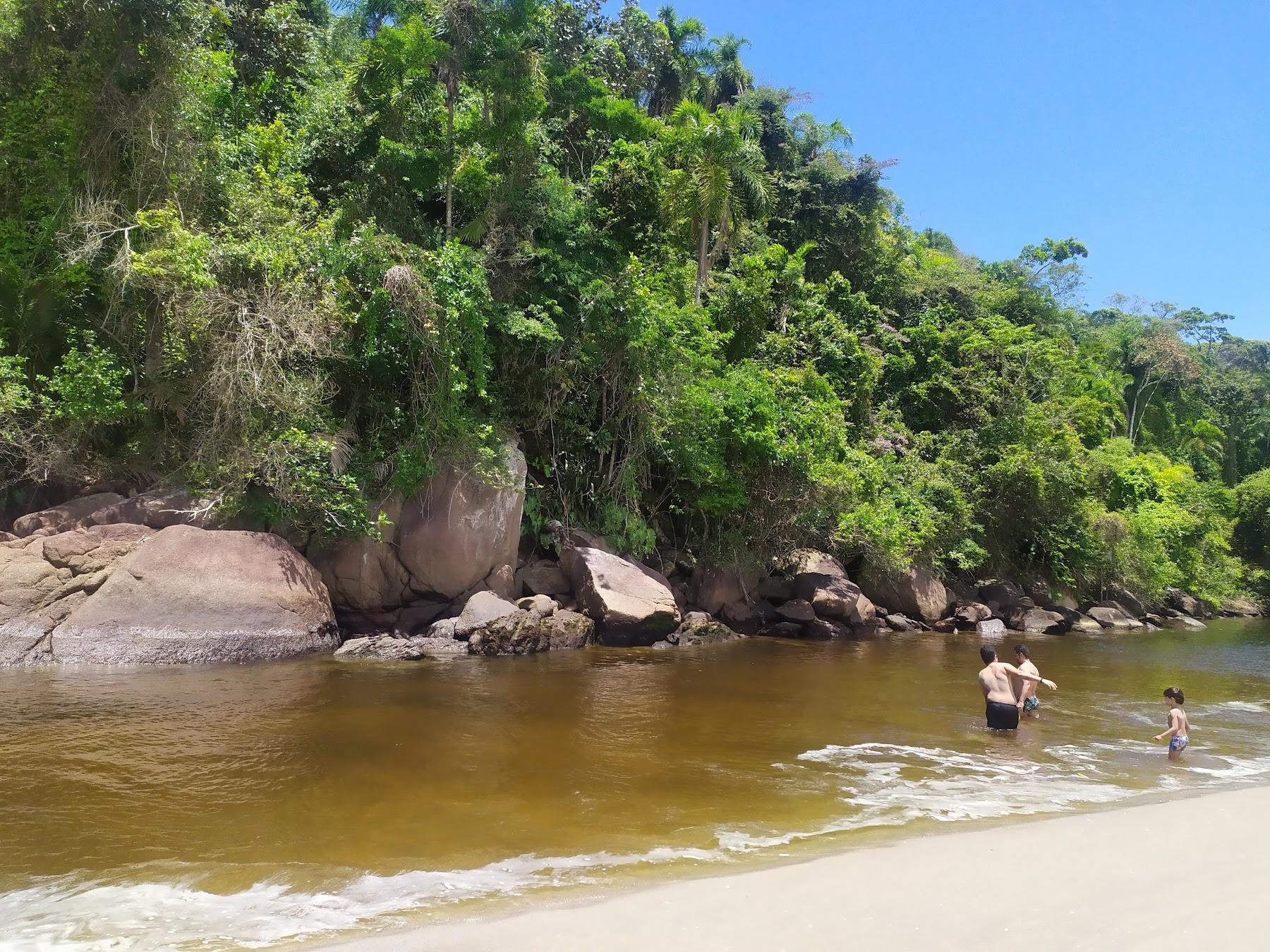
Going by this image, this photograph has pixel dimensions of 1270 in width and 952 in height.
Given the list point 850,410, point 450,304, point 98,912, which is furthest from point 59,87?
point 850,410

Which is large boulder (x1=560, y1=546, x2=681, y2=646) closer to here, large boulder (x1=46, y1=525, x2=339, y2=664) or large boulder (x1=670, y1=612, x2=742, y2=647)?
large boulder (x1=670, y1=612, x2=742, y2=647)

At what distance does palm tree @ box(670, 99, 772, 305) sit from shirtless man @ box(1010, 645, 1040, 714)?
12899mm

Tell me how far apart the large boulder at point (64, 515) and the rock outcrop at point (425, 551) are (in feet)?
11.0

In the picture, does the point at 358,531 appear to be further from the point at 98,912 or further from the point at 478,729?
→ the point at 98,912

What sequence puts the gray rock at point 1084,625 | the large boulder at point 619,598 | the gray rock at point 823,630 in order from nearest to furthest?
the large boulder at point 619,598 → the gray rock at point 823,630 → the gray rock at point 1084,625

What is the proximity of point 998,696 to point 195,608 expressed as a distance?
10.4 meters

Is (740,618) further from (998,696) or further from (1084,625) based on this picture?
(1084,625)

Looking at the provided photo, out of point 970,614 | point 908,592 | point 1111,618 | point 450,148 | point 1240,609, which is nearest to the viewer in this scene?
point 450,148

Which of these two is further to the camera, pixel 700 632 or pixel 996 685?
pixel 700 632

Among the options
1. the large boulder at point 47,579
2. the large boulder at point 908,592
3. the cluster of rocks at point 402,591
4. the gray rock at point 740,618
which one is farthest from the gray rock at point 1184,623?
the large boulder at point 47,579

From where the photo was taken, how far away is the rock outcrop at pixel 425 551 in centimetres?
1358

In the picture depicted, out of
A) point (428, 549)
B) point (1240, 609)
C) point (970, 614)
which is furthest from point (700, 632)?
point (1240, 609)

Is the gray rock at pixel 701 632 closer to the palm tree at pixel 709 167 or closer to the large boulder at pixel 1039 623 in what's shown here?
the palm tree at pixel 709 167

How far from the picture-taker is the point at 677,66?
31.8m
